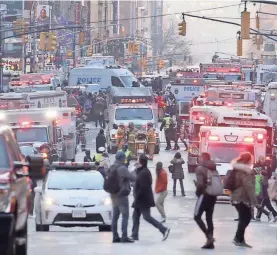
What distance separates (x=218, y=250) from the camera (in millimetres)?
18734

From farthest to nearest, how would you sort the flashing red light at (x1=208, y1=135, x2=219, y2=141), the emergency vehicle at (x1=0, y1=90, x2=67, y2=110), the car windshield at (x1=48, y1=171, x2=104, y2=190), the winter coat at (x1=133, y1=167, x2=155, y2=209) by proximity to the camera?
the emergency vehicle at (x1=0, y1=90, x2=67, y2=110)
the flashing red light at (x1=208, y1=135, x2=219, y2=141)
the car windshield at (x1=48, y1=171, x2=104, y2=190)
the winter coat at (x1=133, y1=167, x2=155, y2=209)

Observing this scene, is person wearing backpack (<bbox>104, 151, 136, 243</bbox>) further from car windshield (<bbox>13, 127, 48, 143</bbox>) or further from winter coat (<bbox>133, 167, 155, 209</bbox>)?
car windshield (<bbox>13, 127, 48, 143</bbox>)

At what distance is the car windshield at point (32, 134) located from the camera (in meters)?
40.4

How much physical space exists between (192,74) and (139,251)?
63.5 metres

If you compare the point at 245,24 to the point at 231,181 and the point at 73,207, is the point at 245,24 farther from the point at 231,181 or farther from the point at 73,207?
the point at 231,181

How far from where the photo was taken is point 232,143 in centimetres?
3656

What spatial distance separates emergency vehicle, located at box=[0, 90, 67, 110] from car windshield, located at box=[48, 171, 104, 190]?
23362mm

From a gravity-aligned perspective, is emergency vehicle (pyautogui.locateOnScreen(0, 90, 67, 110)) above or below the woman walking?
above

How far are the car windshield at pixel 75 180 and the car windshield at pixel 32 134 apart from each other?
49.2 ft

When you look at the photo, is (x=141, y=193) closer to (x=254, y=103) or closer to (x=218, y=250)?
(x=218, y=250)

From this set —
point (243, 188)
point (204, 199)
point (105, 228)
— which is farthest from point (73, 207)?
point (243, 188)

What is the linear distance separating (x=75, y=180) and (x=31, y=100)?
27.8 metres

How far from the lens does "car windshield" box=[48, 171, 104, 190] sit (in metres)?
24.7

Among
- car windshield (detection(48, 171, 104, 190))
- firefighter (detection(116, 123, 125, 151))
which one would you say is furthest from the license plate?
firefighter (detection(116, 123, 125, 151))
